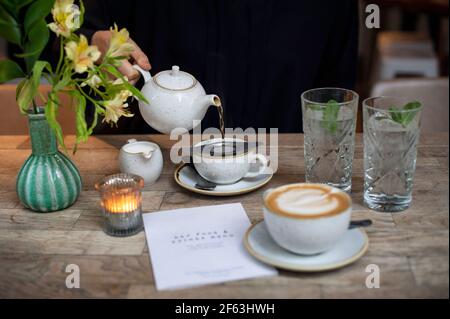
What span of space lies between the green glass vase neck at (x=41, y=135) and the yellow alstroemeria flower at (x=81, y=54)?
19 centimetres

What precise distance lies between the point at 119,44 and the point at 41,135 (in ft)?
0.78

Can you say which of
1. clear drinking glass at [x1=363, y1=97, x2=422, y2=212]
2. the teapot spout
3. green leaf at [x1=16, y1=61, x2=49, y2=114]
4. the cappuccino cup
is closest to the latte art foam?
the cappuccino cup

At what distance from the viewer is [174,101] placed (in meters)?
1.31

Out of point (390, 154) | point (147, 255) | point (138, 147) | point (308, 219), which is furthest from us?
point (138, 147)

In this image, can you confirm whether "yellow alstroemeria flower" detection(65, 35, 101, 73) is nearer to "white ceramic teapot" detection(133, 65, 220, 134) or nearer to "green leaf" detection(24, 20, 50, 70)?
"green leaf" detection(24, 20, 50, 70)

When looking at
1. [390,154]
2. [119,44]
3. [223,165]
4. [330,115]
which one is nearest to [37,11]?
[119,44]

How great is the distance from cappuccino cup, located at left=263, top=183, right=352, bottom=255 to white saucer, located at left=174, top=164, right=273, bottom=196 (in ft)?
0.80

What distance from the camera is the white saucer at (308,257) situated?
961mm

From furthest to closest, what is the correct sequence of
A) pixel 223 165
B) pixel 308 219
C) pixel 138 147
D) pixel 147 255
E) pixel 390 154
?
pixel 138 147 < pixel 223 165 < pixel 390 154 < pixel 147 255 < pixel 308 219

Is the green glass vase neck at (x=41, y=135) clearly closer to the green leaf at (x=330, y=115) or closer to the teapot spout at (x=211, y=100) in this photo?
the teapot spout at (x=211, y=100)

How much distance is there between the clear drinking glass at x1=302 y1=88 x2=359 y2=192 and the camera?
123 cm

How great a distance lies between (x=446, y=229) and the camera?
1.06 metres

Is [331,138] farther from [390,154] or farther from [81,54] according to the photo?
[81,54]

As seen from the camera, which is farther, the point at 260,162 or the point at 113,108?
the point at 260,162
